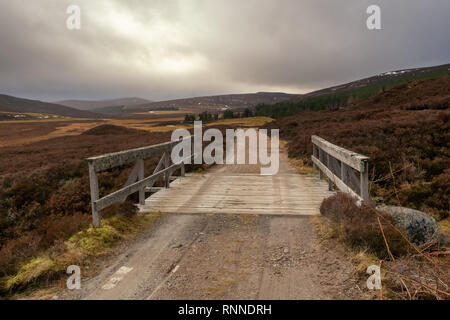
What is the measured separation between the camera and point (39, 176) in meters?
11.6

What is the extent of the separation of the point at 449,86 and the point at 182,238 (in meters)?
30.8

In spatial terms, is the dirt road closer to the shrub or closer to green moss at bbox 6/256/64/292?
the shrub

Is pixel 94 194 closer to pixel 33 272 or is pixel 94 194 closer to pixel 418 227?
pixel 33 272

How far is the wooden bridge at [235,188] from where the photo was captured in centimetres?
514

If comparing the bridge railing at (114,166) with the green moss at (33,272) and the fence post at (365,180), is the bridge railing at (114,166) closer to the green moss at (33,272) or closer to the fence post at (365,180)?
the green moss at (33,272)

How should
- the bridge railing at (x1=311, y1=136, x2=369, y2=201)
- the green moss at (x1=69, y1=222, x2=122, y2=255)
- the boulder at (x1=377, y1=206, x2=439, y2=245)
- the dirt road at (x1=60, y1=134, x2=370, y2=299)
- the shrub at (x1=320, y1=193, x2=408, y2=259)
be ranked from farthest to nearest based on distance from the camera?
the boulder at (x1=377, y1=206, x2=439, y2=245)
the bridge railing at (x1=311, y1=136, x2=369, y2=201)
the green moss at (x1=69, y1=222, x2=122, y2=255)
the shrub at (x1=320, y1=193, x2=408, y2=259)
the dirt road at (x1=60, y1=134, x2=370, y2=299)

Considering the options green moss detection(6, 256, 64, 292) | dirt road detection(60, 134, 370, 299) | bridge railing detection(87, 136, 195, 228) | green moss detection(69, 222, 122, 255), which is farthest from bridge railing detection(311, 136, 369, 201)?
green moss detection(6, 256, 64, 292)

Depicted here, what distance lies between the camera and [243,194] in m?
7.73

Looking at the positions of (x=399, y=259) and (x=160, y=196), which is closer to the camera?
(x=399, y=259)

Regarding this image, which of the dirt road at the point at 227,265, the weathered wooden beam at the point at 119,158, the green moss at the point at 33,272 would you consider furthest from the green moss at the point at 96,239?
the weathered wooden beam at the point at 119,158

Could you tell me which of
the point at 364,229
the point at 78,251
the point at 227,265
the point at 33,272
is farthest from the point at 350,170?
the point at 33,272

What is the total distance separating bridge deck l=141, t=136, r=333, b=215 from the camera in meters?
6.41
